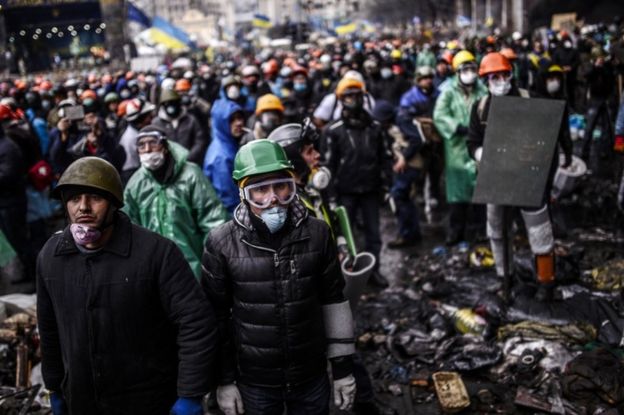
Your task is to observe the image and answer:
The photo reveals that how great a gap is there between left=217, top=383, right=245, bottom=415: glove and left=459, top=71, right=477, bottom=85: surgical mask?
5.34 meters

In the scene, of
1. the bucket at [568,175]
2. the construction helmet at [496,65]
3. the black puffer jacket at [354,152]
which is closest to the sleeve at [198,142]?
the black puffer jacket at [354,152]

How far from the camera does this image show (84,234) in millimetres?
2750

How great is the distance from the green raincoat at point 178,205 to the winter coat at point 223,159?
1081 millimetres

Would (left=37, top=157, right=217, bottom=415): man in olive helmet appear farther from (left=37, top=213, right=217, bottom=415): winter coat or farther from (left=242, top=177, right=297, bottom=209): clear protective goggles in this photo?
(left=242, top=177, right=297, bottom=209): clear protective goggles

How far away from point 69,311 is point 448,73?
1001 cm

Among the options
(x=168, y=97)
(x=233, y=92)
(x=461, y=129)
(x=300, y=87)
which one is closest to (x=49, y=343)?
(x=168, y=97)

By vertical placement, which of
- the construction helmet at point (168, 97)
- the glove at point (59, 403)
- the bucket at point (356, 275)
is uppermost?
the construction helmet at point (168, 97)

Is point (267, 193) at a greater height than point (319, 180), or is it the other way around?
point (267, 193)

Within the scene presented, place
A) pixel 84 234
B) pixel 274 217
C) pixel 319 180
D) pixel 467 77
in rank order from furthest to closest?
pixel 467 77
pixel 319 180
pixel 274 217
pixel 84 234

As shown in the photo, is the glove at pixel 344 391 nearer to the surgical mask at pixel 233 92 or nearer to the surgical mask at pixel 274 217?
the surgical mask at pixel 274 217

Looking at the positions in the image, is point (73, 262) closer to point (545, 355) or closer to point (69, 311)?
point (69, 311)

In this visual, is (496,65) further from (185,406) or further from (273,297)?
(185,406)

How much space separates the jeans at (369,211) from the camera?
22.8 feet

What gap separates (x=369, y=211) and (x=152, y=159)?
10.0ft
